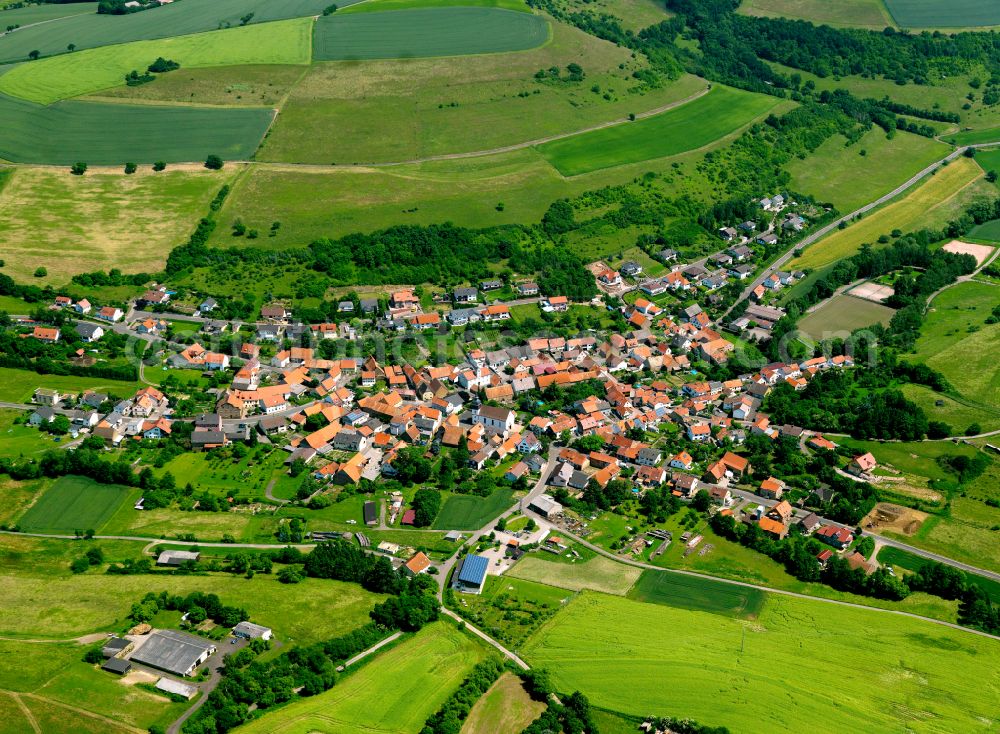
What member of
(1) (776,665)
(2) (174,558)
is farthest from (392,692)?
(1) (776,665)

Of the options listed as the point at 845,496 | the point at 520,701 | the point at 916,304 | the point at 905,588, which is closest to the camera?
the point at 520,701

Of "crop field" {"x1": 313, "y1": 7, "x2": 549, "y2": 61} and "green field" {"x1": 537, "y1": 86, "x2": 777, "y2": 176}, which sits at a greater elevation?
"crop field" {"x1": 313, "y1": 7, "x2": 549, "y2": 61}

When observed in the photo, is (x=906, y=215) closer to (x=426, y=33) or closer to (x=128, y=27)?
(x=426, y=33)

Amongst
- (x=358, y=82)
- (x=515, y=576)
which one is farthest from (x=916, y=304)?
(x=358, y=82)

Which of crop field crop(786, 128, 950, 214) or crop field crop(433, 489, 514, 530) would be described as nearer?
crop field crop(433, 489, 514, 530)

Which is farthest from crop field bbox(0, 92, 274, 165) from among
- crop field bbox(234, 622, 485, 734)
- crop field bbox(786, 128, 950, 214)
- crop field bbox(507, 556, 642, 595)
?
crop field bbox(234, 622, 485, 734)

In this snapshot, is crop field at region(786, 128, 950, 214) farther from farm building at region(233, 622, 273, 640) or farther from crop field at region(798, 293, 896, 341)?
farm building at region(233, 622, 273, 640)

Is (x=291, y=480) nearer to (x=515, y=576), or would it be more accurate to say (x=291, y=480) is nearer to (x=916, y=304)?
(x=515, y=576)
